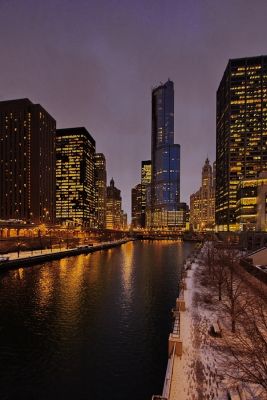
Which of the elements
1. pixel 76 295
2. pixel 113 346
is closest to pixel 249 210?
pixel 76 295

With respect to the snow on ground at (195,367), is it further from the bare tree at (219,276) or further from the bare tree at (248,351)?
the bare tree at (219,276)

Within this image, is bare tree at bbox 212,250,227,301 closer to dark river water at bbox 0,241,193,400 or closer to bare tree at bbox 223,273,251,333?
bare tree at bbox 223,273,251,333

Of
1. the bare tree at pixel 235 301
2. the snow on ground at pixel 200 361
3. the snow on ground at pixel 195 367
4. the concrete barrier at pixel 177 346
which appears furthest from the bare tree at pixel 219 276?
the concrete barrier at pixel 177 346

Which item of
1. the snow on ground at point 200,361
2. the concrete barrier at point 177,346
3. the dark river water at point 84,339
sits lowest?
the dark river water at point 84,339

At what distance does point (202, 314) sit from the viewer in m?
26.6

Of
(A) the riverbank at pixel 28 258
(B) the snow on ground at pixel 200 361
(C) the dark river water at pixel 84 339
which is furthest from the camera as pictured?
(A) the riverbank at pixel 28 258

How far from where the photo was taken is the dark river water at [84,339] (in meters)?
18.9

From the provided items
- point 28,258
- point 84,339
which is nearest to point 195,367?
point 84,339

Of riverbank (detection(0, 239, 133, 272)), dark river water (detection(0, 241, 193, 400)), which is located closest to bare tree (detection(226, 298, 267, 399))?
dark river water (detection(0, 241, 193, 400))

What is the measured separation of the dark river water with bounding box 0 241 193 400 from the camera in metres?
18.9

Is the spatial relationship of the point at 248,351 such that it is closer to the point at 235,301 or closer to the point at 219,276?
the point at 235,301

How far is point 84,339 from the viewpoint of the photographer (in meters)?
26.7

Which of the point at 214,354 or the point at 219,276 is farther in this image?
the point at 219,276

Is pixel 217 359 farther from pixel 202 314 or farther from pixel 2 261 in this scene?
pixel 2 261
